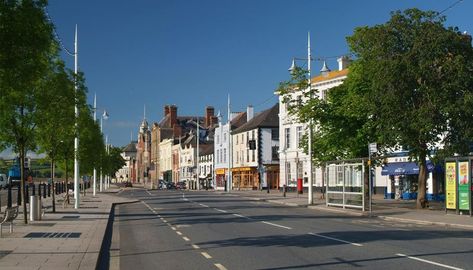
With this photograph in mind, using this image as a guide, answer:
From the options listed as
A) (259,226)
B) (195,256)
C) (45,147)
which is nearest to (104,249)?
(195,256)

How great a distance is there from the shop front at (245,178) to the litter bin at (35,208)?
59.6 metres

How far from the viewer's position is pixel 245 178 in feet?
294

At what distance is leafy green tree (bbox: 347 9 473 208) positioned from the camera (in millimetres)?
31141

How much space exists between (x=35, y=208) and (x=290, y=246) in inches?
524

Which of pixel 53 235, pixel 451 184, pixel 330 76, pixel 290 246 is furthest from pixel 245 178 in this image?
pixel 290 246

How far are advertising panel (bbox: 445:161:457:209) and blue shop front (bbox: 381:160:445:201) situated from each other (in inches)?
484

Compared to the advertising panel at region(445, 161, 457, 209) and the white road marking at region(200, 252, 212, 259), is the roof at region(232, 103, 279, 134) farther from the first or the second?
the white road marking at region(200, 252, 212, 259)

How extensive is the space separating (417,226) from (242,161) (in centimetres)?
6568

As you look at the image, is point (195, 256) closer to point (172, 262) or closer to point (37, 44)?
point (172, 262)

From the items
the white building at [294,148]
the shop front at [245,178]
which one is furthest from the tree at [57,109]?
the shop front at [245,178]

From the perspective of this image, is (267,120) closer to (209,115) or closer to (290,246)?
(209,115)

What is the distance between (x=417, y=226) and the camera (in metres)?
24.9

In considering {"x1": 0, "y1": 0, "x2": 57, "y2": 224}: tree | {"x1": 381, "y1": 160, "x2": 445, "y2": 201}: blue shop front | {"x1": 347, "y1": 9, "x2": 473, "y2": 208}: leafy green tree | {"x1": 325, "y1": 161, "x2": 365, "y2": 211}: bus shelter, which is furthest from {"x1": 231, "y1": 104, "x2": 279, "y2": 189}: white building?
{"x1": 0, "y1": 0, "x2": 57, "y2": 224}: tree

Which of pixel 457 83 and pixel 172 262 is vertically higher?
pixel 457 83
